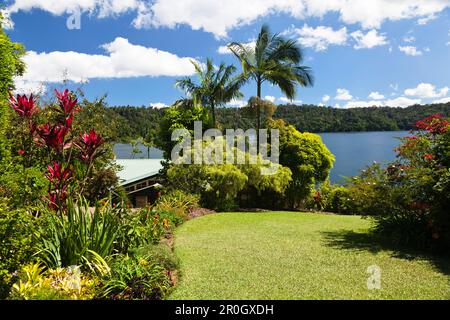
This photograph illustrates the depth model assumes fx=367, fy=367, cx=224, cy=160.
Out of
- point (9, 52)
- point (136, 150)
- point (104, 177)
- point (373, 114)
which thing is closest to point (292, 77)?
point (136, 150)

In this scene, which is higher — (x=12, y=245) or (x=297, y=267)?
(x=12, y=245)

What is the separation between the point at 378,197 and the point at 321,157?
9546 mm

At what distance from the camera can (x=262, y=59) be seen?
65.8ft

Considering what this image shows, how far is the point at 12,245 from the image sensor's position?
458 centimetres

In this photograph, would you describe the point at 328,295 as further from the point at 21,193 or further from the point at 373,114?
the point at 373,114

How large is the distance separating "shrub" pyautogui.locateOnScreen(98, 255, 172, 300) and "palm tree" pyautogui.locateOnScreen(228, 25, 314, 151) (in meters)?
15.3

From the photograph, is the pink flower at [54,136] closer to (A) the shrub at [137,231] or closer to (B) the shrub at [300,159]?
(A) the shrub at [137,231]

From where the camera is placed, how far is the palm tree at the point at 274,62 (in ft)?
65.0

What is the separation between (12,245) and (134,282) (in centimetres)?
160

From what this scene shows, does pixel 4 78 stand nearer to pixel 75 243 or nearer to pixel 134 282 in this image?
pixel 75 243

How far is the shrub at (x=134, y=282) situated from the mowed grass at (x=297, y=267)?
253mm

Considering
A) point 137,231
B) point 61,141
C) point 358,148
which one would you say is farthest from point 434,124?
point 358,148

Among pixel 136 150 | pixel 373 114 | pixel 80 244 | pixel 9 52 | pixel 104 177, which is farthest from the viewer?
pixel 373 114

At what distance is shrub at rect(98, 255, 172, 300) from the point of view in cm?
490
